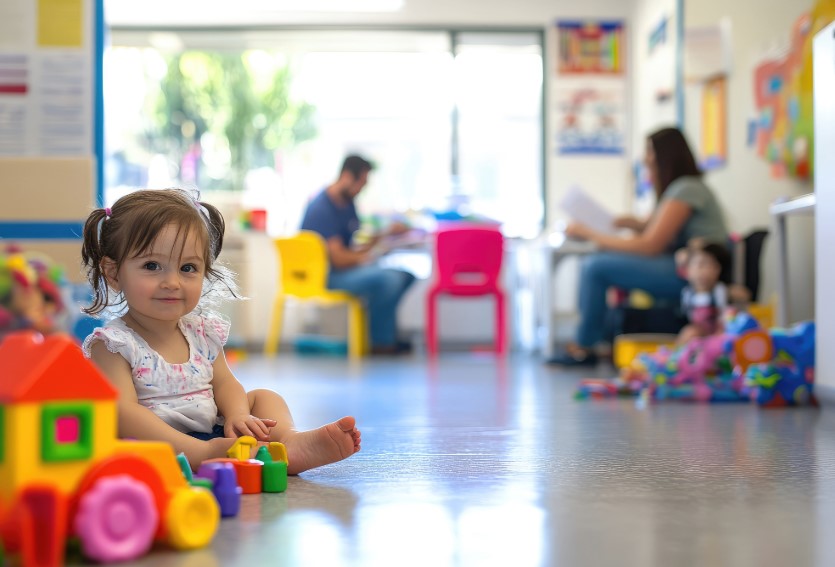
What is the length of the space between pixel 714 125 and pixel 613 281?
1133 mm

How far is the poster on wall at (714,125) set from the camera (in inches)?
185

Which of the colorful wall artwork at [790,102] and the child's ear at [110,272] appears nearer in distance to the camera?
the child's ear at [110,272]

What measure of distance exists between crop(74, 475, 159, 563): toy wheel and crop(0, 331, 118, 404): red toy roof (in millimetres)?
94

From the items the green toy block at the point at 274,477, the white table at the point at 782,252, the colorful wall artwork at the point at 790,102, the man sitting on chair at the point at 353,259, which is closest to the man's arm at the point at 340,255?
the man sitting on chair at the point at 353,259

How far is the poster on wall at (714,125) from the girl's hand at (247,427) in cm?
367

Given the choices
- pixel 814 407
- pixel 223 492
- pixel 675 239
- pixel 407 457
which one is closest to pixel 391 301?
pixel 675 239

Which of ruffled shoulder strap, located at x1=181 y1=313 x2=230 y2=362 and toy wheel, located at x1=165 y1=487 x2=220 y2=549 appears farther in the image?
ruffled shoulder strap, located at x1=181 y1=313 x2=230 y2=362

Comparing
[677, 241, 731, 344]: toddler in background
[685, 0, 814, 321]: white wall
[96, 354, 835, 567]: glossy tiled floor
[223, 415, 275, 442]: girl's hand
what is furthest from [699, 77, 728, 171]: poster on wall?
[223, 415, 275, 442]: girl's hand

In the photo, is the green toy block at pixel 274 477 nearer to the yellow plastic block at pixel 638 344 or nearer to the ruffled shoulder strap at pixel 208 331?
the ruffled shoulder strap at pixel 208 331

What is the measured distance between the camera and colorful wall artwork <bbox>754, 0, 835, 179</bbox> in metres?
3.59

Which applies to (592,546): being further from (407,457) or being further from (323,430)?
(407,457)

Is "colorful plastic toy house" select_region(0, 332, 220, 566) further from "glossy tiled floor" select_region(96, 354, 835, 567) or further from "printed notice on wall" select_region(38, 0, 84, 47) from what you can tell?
"printed notice on wall" select_region(38, 0, 84, 47)

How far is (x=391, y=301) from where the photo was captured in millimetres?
5426

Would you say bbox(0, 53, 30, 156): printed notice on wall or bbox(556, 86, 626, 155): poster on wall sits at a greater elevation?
bbox(556, 86, 626, 155): poster on wall
